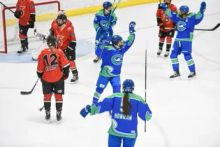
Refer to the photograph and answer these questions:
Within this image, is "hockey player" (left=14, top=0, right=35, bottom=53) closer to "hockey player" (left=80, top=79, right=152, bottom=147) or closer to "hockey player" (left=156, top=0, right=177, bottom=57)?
"hockey player" (left=156, top=0, right=177, bottom=57)

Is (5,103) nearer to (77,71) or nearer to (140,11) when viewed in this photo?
(77,71)

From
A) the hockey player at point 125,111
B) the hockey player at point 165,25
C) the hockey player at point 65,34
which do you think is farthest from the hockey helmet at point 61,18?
the hockey player at point 125,111

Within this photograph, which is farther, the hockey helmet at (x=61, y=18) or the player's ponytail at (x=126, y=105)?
the hockey helmet at (x=61, y=18)

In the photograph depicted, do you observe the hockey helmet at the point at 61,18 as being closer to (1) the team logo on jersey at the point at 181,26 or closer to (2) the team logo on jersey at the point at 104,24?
(2) the team logo on jersey at the point at 104,24

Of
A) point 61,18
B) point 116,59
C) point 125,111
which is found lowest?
point 125,111

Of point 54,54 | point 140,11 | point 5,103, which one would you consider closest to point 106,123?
point 54,54

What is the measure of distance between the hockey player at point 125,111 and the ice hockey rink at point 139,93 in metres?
0.92

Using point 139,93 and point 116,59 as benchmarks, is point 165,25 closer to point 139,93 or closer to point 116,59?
point 139,93

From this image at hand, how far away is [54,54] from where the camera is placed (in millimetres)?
5750

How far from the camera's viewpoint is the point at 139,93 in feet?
23.1

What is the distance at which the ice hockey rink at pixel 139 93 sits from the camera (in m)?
5.62

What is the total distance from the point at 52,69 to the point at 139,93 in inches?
65.0

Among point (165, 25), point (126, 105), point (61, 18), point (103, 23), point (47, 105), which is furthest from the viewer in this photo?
point (165, 25)

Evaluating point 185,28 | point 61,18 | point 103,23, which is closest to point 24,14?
point 103,23
